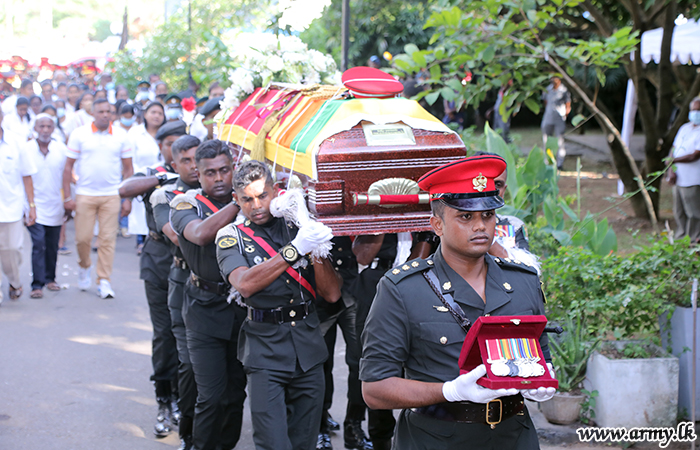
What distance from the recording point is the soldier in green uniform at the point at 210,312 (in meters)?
4.02

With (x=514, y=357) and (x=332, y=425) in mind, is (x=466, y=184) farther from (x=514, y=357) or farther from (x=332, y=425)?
(x=332, y=425)

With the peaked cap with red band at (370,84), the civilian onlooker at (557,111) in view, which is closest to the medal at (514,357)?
the peaked cap with red band at (370,84)

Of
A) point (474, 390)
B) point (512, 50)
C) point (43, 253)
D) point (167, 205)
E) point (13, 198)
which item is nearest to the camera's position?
point (474, 390)

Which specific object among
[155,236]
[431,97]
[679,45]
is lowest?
[155,236]

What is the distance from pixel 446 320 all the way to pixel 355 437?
7.56 feet

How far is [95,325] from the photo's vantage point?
Answer: 22.6 feet

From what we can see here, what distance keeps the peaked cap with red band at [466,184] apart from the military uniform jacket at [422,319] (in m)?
0.23

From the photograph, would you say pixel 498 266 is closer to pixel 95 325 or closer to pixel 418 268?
pixel 418 268

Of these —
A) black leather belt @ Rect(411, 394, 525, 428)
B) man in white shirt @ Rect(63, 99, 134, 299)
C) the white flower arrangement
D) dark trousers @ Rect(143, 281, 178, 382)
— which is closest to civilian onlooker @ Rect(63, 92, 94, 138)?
man in white shirt @ Rect(63, 99, 134, 299)

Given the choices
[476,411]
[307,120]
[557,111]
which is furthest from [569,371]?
[557,111]

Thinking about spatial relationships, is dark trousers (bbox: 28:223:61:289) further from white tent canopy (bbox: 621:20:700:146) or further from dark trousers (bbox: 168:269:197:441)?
white tent canopy (bbox: 621:20:700:146)

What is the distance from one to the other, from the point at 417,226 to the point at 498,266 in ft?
3.66

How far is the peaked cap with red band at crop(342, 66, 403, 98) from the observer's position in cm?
384

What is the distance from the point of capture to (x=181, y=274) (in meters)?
4.52
